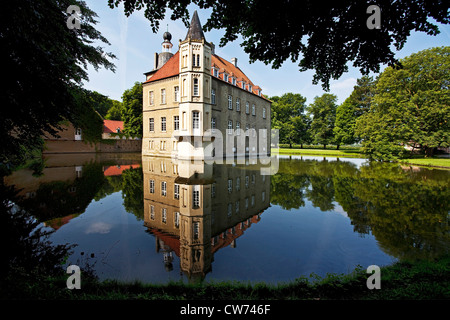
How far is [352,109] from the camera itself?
48.3m

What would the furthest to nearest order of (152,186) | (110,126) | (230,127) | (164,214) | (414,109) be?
(110,126), (230,127), (414,109), (152,186), (164,214)

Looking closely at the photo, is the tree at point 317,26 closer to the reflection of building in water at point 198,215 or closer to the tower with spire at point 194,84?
the reflection of building in water at point 198,215

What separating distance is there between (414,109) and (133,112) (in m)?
45.2

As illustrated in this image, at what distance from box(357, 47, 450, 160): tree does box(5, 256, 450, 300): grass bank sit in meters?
30.7

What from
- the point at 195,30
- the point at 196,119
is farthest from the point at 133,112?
the point at 195,30

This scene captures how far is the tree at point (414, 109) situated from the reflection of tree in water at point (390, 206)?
59.8ft

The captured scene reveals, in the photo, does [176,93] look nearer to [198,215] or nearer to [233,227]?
[198,215]

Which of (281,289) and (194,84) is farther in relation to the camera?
(194,84)

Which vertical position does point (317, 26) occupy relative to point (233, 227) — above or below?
above

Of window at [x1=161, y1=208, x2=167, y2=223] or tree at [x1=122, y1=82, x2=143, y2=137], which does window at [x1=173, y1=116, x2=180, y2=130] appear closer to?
tree at [x1=122, y1=82, x2=143, y2=137]

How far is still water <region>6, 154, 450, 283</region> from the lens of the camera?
402cm

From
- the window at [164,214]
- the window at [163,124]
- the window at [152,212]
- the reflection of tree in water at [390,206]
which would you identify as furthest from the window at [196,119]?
the window at [164,214]

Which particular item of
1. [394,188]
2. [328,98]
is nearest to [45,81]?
[394,188]

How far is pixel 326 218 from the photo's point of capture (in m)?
6.98
